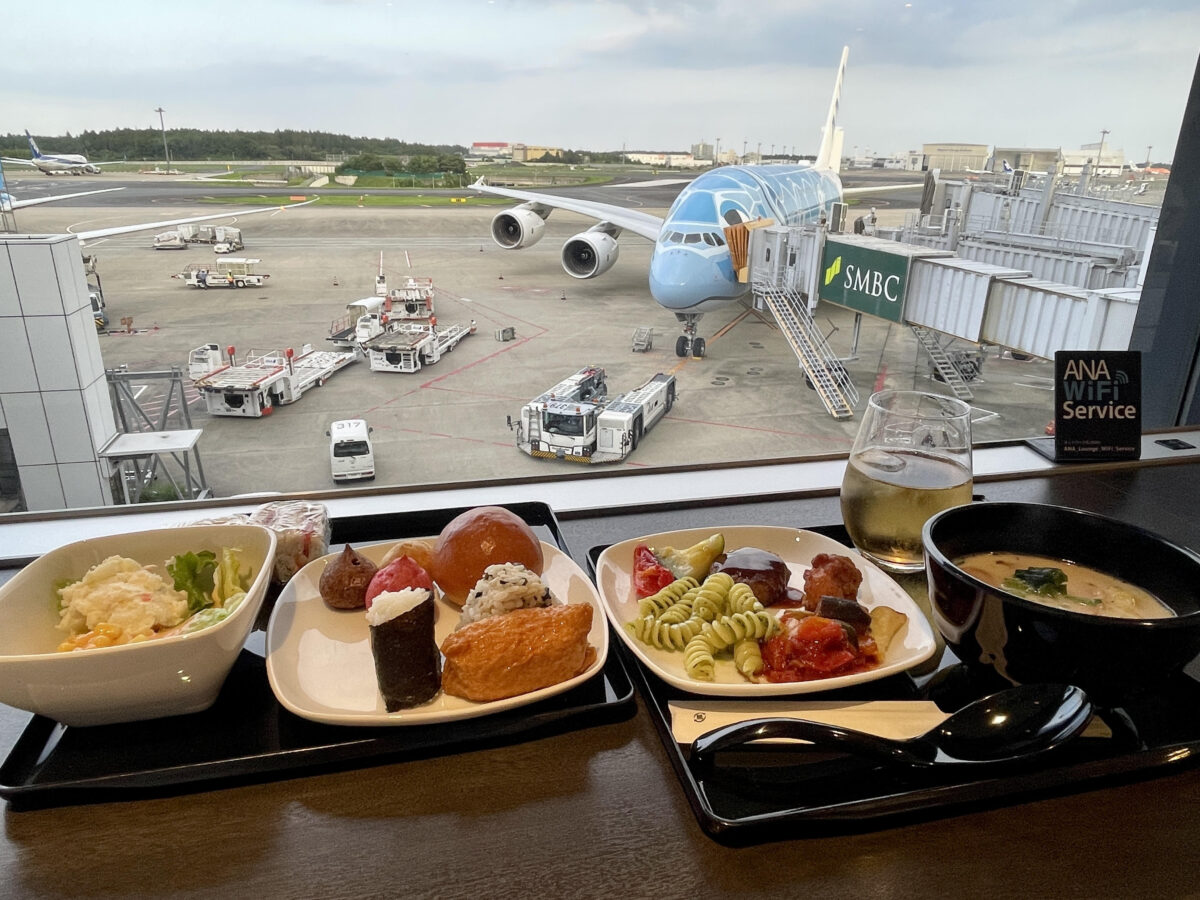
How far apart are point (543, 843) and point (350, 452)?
196 cm

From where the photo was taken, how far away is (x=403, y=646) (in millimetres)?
307

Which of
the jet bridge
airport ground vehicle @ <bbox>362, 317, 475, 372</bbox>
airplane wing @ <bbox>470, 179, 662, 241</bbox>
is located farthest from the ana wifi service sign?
airplane wing @ <bbox>470, 179, 662, 241</bbox>

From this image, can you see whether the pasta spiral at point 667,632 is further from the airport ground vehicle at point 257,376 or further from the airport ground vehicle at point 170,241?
the airport ground vehicle at point 170,241

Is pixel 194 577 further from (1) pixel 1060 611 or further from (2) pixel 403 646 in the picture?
(1) pixel 1060 611

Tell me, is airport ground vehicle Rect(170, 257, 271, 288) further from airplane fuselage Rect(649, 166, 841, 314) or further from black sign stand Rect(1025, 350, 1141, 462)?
airplane fuselage Rect(649, 166, 841, 314)

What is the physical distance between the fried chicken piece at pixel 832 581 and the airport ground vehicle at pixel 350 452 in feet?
6.10

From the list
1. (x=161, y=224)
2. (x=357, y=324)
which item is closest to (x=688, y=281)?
(x=357, y=324)

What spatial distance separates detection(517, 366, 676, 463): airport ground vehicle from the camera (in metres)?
2.29

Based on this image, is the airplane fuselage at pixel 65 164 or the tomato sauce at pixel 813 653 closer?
the tomato sauce at pixel 813 653

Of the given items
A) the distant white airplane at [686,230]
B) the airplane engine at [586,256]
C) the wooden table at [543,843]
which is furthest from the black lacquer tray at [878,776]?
the airplane engine at [586,256]

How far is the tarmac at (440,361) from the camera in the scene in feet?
6.64

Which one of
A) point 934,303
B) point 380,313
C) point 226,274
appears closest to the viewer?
point 226,274

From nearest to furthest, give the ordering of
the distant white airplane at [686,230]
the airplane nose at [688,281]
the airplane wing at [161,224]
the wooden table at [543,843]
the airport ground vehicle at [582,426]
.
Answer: the wooden table at [543,843]
the airplane wing at [161,224]
the airport ground vehicle at [582,426]
the distant white airplane at [686,230]
the airplane nose at [688,281]

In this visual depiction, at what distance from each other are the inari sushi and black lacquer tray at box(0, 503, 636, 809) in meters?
0.02
